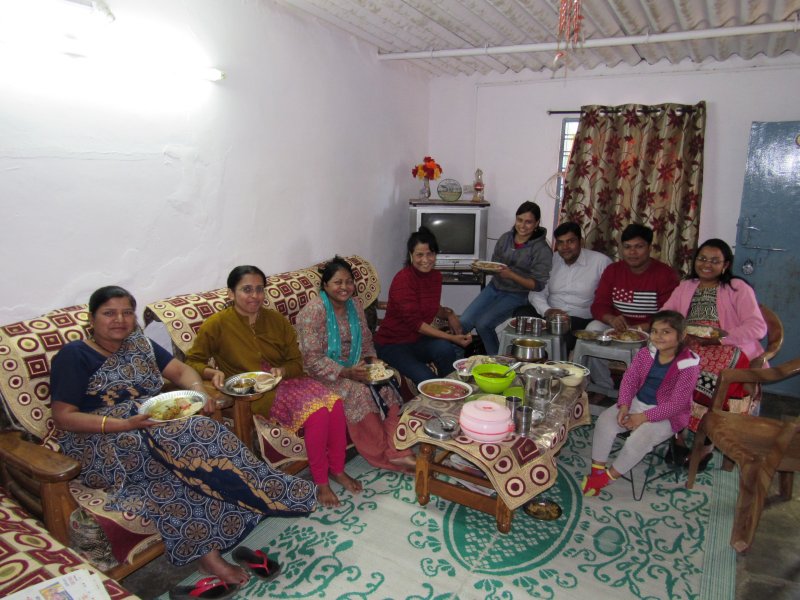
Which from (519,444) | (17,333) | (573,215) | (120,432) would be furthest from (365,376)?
(573,215)

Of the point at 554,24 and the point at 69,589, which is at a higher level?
the point at 554,24

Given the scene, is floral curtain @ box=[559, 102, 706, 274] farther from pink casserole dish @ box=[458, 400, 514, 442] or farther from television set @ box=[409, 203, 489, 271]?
pink casserole dish @ box=[458, 400, 514, 442]

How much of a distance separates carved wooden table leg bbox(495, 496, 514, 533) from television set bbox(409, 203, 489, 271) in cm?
284

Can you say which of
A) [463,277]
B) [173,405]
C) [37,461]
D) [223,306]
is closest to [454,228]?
[463,277]

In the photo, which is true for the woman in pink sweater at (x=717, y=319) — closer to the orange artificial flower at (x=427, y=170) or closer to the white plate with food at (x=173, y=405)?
the orange artificial flower at (x=427, y=170)

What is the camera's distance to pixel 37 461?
1847 mm

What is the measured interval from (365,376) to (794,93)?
437cm

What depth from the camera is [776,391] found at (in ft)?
14.9

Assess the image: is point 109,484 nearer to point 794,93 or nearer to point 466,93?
point 466,93

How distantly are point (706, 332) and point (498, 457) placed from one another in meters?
1.73

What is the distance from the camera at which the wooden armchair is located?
2316 millimetres

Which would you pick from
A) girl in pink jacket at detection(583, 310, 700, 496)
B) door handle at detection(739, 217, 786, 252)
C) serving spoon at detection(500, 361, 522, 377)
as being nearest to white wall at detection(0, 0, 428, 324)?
serving spoon at detection(500, 361, 522, 377)

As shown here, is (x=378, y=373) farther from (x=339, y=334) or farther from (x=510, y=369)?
(x=510, y=369)

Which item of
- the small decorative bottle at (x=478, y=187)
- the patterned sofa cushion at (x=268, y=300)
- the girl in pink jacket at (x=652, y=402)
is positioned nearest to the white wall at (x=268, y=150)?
the patterned sofa cushion at (x=268, y=300)
